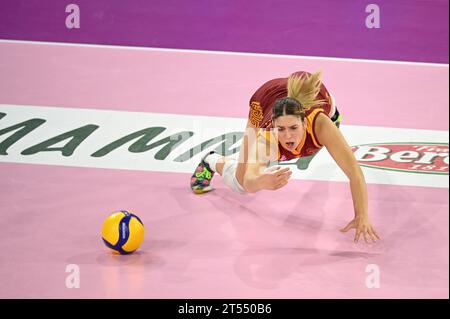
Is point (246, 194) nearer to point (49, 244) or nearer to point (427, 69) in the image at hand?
point (49, 244)

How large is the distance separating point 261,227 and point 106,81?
351 centimetres

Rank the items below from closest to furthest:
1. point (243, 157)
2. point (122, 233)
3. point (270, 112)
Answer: point (122, 233) < point (270, 112) < point (243, 157)

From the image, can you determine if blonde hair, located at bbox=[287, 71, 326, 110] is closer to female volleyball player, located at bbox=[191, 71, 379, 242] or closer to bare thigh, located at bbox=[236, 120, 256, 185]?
female volleyball player, located at bbox=[191, 71, 379, 242]

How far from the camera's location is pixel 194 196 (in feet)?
19.4

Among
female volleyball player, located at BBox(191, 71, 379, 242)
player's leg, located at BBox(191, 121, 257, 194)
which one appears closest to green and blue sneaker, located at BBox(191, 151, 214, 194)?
player's leg, located at BBox(191, 121, 257, 194)

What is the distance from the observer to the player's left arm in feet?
16.4

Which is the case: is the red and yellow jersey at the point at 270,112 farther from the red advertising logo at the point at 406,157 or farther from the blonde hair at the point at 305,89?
the red advertising logo at the point at 406,157

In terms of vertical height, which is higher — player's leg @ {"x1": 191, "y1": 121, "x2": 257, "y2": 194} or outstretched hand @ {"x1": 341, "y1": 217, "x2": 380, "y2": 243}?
player's leg @ {"x1": 191, "y1": 121, "x2": 257, "y2": 194}

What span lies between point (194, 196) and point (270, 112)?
1.09m

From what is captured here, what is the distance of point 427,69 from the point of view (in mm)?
8852

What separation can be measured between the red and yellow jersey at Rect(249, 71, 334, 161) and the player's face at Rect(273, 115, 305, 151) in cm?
10

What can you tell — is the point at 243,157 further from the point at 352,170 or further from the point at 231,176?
the point at 352,170

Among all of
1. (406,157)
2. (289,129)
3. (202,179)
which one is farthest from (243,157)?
(406,157)

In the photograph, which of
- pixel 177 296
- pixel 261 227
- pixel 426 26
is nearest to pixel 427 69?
pixel 426 26
